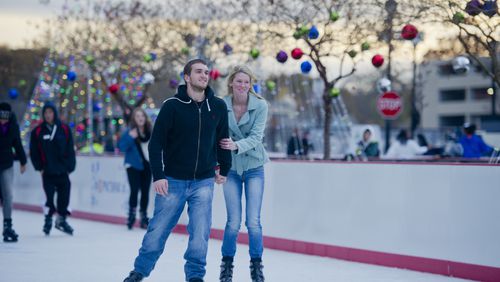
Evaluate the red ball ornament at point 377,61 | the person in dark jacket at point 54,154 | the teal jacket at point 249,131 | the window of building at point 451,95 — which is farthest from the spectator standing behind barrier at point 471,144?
the window of building at point 451,95

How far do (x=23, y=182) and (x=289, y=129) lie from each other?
1002 cm

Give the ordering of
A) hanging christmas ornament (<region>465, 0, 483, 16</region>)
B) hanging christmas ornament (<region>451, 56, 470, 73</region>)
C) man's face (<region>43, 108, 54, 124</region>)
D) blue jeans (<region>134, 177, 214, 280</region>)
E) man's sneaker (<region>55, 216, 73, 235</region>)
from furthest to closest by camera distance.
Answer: hanging christmas ornament (<region>451, 56, 470, 73</region>) < man's sneaker (<region>55, 216, 73, 235</region>) < man's face (<region>43, 108, 54, 124</region>) < hanging christmas ornament (<region>465, 0, 483, 16</region>) < blue jeans (<region>134, 177, 214, 280</region>)

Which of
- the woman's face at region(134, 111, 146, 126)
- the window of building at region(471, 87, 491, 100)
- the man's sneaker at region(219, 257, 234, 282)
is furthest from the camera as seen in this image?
the window of building at region(471, 87, 491, 100)

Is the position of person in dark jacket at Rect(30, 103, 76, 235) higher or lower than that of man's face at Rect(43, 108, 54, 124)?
lower

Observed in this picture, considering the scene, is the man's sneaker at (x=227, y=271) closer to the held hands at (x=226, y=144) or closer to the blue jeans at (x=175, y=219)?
the blue jeans at (x=175, y=219)

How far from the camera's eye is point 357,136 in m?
32.7

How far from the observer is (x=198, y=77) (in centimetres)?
752

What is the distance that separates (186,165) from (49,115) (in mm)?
6166

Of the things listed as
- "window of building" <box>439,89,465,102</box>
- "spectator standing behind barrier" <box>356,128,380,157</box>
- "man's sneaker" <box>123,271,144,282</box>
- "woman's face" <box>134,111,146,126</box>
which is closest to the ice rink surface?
"man's sneaker" <box>123,271,144,282</box>

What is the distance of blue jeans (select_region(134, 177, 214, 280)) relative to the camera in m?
7.51

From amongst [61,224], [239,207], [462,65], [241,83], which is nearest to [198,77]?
[241,83]

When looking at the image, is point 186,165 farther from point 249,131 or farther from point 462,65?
point 462,65

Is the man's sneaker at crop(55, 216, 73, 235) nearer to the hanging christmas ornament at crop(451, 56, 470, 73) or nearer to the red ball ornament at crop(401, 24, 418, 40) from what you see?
the red ball ornament at crop(401, 24, 418, 40)

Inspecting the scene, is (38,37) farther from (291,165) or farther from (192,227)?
(192,227)
